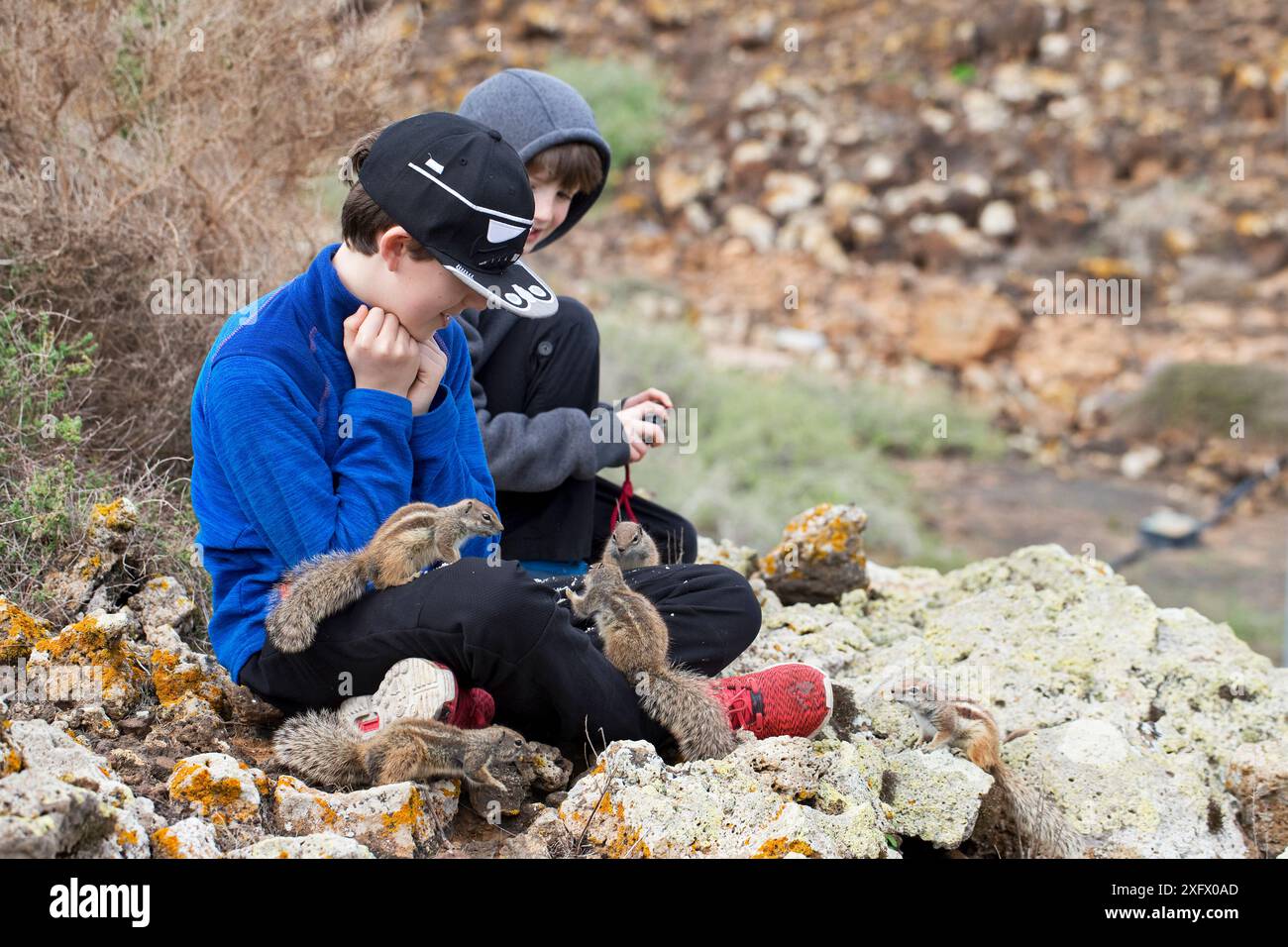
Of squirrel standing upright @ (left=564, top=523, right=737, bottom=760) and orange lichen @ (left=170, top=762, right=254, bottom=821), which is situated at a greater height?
squirrel standing upright @ (left=564, top=523, right=737, bottom=760)

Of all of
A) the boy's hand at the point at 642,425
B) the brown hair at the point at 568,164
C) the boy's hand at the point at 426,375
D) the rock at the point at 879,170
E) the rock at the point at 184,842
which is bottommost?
the rock at the point at 184,842

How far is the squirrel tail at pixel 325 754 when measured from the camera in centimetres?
318

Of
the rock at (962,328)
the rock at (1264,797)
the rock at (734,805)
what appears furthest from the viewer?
the rock at (962,328)

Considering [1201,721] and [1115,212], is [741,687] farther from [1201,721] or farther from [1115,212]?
[1115,212]

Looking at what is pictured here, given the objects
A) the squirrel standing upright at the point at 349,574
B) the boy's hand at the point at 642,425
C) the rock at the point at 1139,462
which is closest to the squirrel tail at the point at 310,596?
the squirrel standing upright at the point at 349,574

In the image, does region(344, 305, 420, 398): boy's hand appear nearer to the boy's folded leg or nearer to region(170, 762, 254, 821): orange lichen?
the boy's folded leg

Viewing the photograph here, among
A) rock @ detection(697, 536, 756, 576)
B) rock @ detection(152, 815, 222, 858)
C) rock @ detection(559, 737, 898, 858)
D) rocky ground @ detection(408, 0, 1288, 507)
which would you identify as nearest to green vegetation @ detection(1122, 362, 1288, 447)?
rocky ground @ detection(408, 0, 1288, 507)

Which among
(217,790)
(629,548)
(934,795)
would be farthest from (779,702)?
(217,790)

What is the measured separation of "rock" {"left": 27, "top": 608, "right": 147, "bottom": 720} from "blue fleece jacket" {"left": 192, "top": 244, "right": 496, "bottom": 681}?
1.06 ft

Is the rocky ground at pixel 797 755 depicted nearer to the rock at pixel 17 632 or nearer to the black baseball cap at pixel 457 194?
the rock at pixel 17 632

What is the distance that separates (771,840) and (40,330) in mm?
3207

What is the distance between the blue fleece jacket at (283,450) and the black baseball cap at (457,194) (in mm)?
344

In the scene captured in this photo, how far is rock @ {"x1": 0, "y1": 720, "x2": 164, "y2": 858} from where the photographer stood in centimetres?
235

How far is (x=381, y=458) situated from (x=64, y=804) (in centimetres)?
117
